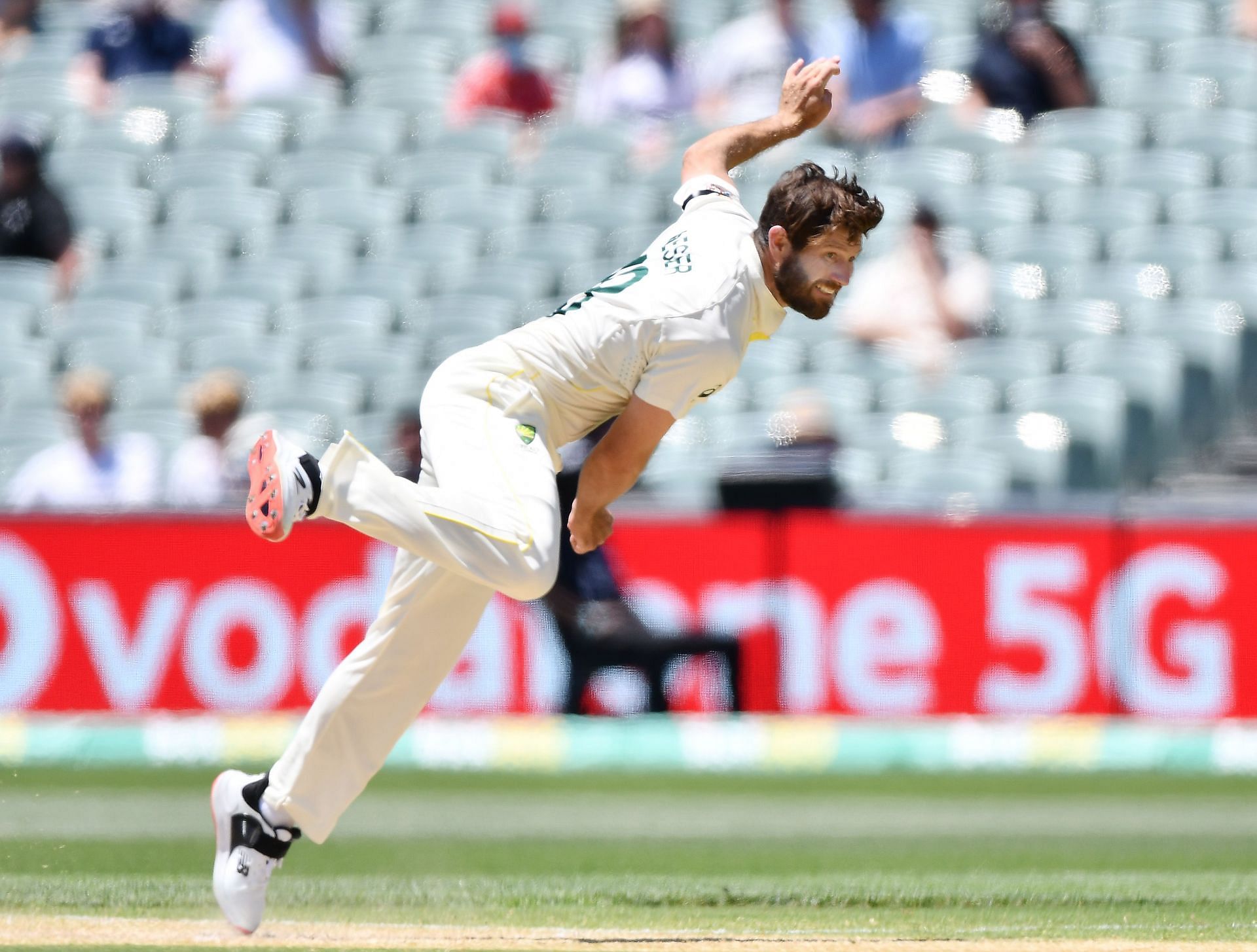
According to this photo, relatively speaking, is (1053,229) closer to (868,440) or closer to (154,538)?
(868,440)

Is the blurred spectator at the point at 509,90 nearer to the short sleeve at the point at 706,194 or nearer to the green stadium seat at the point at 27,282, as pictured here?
the green stadium seat at the point at 27,282

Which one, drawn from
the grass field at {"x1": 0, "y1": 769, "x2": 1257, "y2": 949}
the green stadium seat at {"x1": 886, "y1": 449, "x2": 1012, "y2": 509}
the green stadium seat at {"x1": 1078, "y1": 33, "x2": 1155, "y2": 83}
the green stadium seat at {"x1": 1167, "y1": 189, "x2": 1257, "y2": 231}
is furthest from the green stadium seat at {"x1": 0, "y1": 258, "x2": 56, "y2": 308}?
the green stadium seat at {"x1": 1167, "y1": 189, "x2": 1257, "y2": 231}

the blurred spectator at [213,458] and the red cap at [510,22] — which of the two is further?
the red cap at [510,22]

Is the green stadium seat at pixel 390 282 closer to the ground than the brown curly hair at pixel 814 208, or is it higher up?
higher up

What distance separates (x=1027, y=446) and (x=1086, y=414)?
422 mm

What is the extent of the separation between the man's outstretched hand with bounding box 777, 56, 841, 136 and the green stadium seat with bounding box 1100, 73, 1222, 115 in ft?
27.6

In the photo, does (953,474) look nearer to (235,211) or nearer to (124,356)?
(124,356)

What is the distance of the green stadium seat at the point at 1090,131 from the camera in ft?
42.4

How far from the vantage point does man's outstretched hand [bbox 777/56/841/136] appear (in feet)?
17.6

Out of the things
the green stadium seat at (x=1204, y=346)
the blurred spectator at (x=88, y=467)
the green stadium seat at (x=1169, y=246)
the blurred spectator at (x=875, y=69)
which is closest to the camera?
the blurred spectator at (x=88, y=467)

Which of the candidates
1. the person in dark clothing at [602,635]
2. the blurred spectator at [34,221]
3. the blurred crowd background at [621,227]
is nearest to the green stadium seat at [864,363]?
the blurred crowd background at [621,227]

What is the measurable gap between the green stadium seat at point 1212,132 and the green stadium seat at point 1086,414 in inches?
91.7

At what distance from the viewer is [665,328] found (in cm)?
489

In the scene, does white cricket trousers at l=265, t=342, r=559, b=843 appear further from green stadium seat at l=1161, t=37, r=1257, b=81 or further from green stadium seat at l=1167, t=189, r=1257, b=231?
green stadium seat at l=1161, t=37, r=1257, b=81
